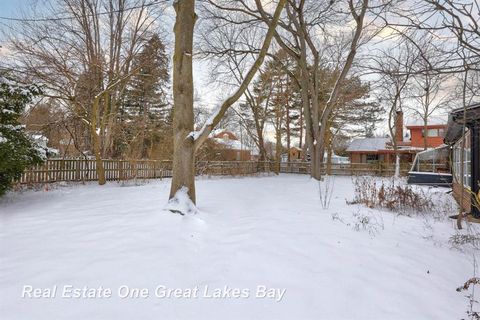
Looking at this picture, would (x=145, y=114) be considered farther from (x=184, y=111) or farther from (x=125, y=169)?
(x=184, y=111)

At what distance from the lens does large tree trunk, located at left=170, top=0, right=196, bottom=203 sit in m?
5.25

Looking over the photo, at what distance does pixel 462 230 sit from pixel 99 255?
575 cm

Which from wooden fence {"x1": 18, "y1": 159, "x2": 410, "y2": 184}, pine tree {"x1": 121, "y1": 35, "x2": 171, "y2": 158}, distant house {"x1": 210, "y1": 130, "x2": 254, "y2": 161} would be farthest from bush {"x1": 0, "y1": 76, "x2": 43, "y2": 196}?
distant house {"x1": 210, "y1": 130, "x2": 254, "y2": 161}

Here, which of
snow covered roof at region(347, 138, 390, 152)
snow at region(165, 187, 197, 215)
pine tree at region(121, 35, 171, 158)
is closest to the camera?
snow at region(165, 187, 197, 215)

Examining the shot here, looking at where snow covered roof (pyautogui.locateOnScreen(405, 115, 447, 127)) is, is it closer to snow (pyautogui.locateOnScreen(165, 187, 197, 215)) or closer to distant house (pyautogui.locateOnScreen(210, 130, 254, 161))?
distant house (pyautogui.locateOnScreen(210, 130, 254, 161))

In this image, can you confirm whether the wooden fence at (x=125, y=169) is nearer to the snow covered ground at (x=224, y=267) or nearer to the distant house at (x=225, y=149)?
the snow covered ground at (x=224, y=267)

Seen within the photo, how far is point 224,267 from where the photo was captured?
2.99 meters

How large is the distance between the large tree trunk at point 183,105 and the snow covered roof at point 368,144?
1068 inches

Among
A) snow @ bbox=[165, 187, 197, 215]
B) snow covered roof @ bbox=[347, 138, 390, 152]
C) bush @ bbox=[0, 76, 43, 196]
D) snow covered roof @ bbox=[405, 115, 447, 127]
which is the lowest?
snow @ bbox=[165, 187, 197, 215]

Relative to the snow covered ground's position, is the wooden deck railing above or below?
above

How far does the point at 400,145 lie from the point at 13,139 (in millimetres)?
29257

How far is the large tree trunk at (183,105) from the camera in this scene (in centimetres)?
525

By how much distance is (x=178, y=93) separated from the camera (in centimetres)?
532

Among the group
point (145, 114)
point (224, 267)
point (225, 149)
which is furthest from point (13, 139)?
point (225, 149)
